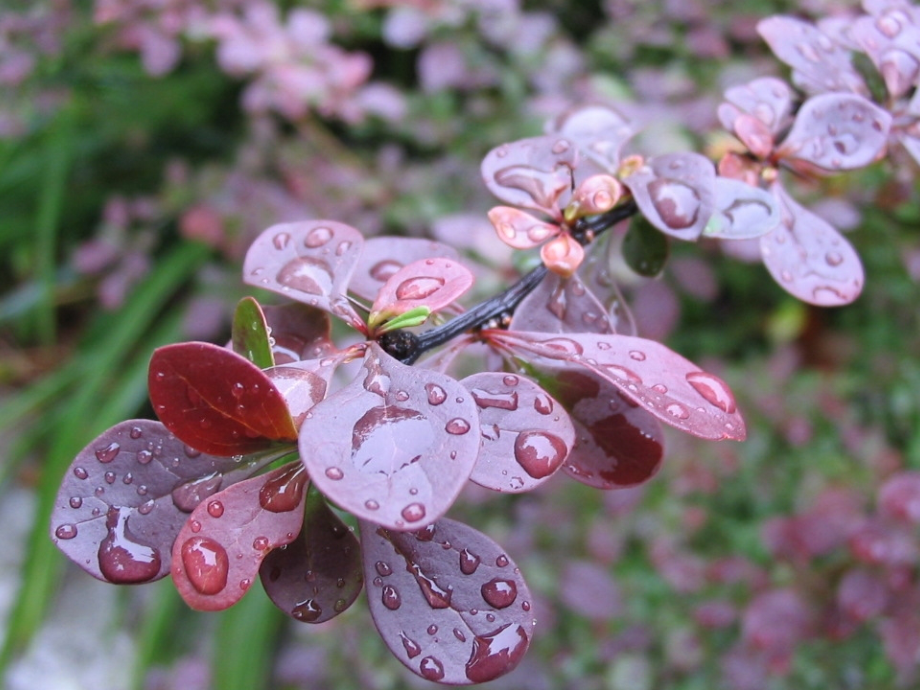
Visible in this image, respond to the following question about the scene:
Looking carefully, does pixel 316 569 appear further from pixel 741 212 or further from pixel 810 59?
pixel 810 59

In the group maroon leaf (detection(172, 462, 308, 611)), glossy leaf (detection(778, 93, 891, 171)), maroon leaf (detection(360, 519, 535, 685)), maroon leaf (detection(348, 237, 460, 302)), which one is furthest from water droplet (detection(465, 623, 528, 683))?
glossy leaf (detection(778, 93, 891, 171))

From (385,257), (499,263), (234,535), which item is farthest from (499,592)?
(499,263)

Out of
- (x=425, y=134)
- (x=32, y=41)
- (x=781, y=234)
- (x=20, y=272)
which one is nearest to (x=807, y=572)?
(x=781, y=234)

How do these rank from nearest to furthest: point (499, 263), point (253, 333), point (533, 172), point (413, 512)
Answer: point (413, 512) → point (253, 333) → point (533, 172) → point (499, 263)

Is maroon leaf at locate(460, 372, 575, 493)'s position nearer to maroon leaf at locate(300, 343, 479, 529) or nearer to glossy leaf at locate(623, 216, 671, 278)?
maroon leaf at locate(300, 343, 479, 529)

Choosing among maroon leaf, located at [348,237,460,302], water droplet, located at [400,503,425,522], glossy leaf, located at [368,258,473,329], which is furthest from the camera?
maroon leaf, located at [348,237,460,302]

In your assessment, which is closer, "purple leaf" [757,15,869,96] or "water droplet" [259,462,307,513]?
"water droplet" [259,462,307,513]
